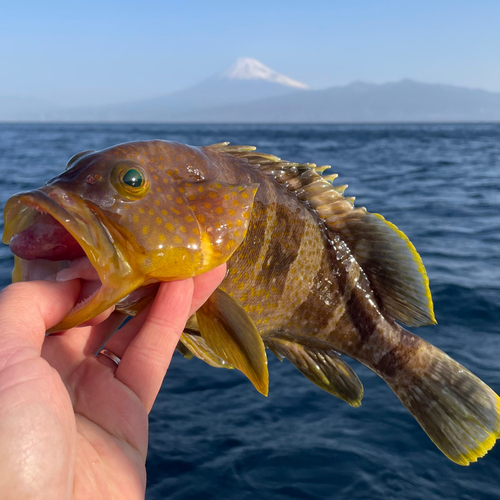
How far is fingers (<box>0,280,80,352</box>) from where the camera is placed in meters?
1.74

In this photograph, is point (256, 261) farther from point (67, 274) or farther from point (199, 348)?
point (67, 274)

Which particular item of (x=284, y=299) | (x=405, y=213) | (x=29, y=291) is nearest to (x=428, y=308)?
(x=284, y=299)

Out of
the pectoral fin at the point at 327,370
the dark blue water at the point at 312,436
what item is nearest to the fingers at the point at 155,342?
the pectoral fin at the point at 327,370

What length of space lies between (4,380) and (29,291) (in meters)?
0.40

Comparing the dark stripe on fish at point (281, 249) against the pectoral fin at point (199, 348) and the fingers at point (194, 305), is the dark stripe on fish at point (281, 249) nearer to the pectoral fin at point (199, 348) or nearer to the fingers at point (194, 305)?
the fingers at point (194, 305)

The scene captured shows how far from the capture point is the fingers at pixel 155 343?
7.75 feet

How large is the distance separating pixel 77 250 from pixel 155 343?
600 mm

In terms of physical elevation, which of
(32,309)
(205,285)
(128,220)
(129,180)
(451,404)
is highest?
(129,180)

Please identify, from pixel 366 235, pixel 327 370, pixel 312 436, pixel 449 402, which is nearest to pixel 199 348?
pixel 327 370

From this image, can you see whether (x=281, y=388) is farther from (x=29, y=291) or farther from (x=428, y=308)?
(x=29, y=291)

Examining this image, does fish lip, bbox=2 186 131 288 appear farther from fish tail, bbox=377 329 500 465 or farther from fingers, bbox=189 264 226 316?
fish tail, bbox=377 329 500 465

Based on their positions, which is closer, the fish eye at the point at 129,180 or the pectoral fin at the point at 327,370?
the fish eye at the point at 129,180

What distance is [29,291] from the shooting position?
1910mm

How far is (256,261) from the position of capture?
2.88m
